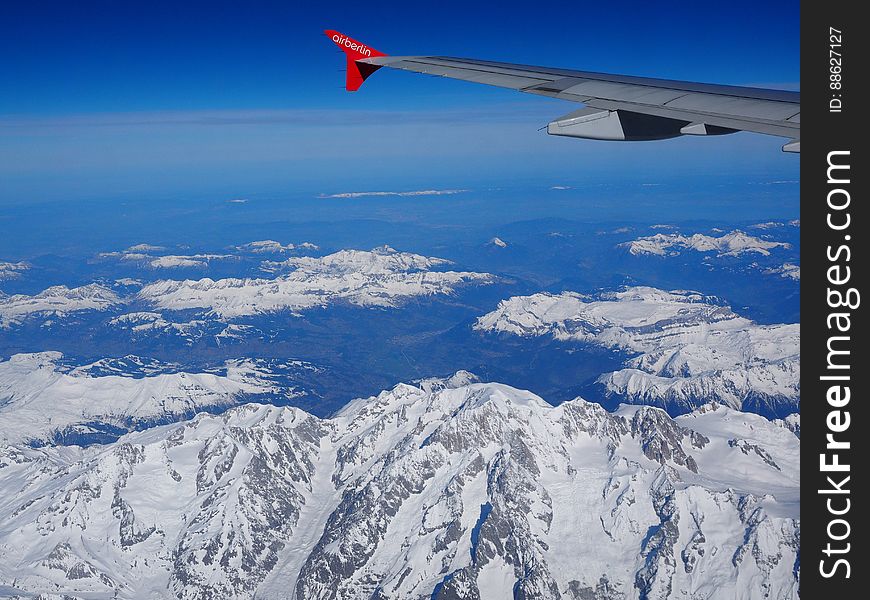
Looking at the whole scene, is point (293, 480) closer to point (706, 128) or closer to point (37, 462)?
point (37, 462)

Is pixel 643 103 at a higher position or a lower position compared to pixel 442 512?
higher

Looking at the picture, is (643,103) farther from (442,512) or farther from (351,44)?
(442,512)

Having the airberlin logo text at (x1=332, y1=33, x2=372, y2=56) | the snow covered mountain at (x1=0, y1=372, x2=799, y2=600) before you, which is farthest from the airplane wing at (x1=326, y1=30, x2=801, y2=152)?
the snow covered mountain at (x1=0, y1=372, x2=799, y2=600)
